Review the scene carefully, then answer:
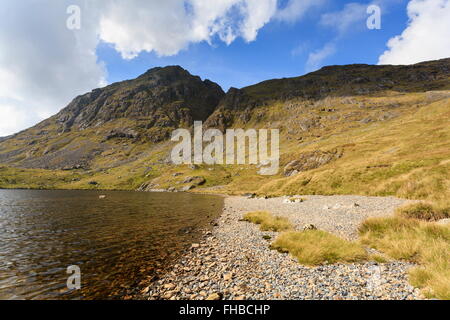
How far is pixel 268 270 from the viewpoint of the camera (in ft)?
37.4

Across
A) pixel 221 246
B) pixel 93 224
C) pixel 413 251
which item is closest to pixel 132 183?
pixel 93 224

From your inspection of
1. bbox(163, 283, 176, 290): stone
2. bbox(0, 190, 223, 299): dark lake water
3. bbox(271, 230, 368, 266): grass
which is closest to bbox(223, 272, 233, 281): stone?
bbox(163, 283, 176, 290): stone

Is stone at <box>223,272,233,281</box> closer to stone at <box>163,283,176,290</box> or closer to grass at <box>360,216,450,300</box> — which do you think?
stone at <box>163,283,176,290</box>

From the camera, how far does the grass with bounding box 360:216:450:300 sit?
24.7 feet

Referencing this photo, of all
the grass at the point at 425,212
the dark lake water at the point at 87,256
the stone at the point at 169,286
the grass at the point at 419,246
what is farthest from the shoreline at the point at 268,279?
the grass at the point at 425,212

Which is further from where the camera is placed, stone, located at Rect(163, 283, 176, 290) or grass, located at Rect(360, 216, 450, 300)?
stone, located at Rect(163, 283, 176, 290)

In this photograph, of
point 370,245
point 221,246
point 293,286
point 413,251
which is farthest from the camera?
point 221,246

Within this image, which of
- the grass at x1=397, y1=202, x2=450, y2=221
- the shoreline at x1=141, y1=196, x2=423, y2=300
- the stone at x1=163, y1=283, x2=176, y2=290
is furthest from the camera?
the grass at x1=397, y1=202, x2=450, y2=221

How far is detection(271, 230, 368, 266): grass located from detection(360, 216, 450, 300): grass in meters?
2.00

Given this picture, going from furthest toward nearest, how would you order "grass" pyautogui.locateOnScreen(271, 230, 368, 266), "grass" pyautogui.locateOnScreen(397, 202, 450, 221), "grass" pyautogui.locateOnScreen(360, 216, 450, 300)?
1. "grass" pyautogui.locateOnScreen(397, 202, 450, 221)
2. "grass" pyautogui.locateOnScreen(271, 230, 368, 266)
3. "grass" pyautogui.locateOnScreen(360, 216, 450, 300)

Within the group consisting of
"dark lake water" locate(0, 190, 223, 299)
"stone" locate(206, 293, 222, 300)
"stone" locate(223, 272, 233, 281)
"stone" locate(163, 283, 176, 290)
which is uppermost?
"stone" locate(206, 293, 222, 300)

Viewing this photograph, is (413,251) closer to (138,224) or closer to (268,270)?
(268,270)

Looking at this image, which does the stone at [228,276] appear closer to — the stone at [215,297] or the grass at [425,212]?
the stone at [215,297]
